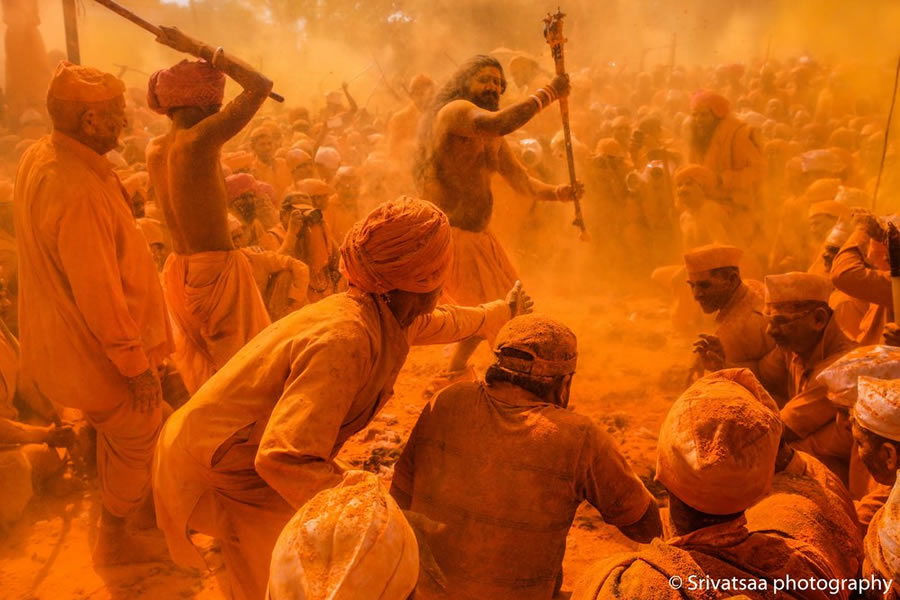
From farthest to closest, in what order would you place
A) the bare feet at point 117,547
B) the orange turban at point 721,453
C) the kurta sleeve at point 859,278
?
1. the kurta sleeve at point 859,278
2. the bare feet at point 117,547
3. the orange turban at point 721,453

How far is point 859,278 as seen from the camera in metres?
4.14

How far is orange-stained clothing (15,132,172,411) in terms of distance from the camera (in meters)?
3.42

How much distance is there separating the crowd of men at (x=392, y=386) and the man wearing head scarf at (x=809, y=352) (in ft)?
0.04

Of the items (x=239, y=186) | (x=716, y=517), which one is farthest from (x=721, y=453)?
(x=239, y=186)

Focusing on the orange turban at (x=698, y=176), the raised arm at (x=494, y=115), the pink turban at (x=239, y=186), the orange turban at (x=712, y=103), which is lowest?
the orange turban at (x=698, y=176)

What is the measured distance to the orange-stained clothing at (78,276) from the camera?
3416 millimetres

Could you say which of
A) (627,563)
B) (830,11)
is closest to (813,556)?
(627,563)

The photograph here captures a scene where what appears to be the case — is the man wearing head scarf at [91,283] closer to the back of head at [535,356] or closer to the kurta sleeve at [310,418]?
the kurta sleeve at [310,418]

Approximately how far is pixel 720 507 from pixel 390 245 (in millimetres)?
1230

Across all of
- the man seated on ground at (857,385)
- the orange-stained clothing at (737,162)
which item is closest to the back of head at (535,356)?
the man seated on ground at (857,385)

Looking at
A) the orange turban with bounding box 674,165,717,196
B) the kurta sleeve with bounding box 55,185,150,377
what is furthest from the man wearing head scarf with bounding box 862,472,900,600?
the orange turban with bounding box 674,165,717,196

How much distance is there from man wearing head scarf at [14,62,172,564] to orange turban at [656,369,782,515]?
291 centimetres

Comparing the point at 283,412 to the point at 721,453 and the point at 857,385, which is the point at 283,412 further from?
the point at 857,385

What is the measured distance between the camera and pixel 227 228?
4.33 meters
